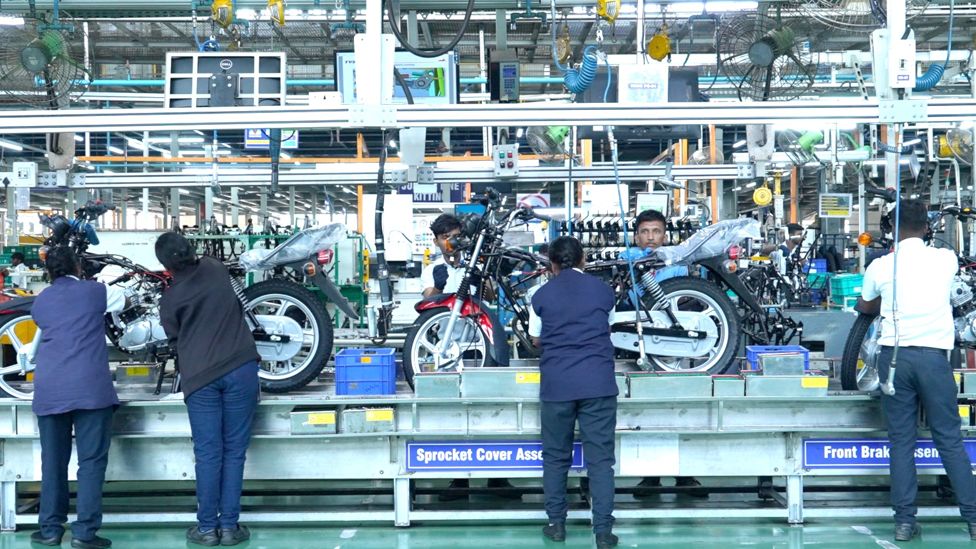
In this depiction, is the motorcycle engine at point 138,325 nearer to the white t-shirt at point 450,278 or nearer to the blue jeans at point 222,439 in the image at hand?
the blue jeans at point 222,439

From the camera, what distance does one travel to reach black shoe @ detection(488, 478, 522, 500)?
15.9 ft

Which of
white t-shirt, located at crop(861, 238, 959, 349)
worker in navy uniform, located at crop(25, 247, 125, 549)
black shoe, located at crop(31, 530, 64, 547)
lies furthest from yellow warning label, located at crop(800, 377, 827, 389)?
black shoe, located at crop(31, 530, 64, 547)

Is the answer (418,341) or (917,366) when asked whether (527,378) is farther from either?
(917,366)

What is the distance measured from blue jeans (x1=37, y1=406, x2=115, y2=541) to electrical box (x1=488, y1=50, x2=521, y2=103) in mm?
3154

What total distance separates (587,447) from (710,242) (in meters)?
1.58

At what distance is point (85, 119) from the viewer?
4.15 m

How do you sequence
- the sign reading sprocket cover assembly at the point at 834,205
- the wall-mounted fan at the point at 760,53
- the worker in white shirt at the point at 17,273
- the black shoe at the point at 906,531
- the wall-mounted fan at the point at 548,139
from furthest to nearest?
the worker in white shirt at the point at 17,273 < the sign reading sprocket cover assembly at the point at 834,205 < the wall-mounted fan at the point at 548,139 < the wall-mounted fan at the point at 760,53 < the black shoe at the point at 906,531

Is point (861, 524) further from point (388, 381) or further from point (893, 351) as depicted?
point (388, 381)

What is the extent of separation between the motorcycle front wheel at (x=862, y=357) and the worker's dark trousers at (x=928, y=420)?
23cm

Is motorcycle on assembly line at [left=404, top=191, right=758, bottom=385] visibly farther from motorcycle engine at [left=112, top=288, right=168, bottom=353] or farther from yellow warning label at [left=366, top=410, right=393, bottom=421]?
motorcycle engine at [left=112, top=288, right=168, bottom=353]

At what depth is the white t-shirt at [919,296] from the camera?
161 inches

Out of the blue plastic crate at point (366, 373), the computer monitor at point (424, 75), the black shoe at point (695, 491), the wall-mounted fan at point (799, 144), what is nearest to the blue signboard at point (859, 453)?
the black shoe at point (695, 491)

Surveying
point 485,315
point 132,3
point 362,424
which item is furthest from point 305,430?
point 132,3

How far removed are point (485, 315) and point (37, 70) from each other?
11.5 ft
